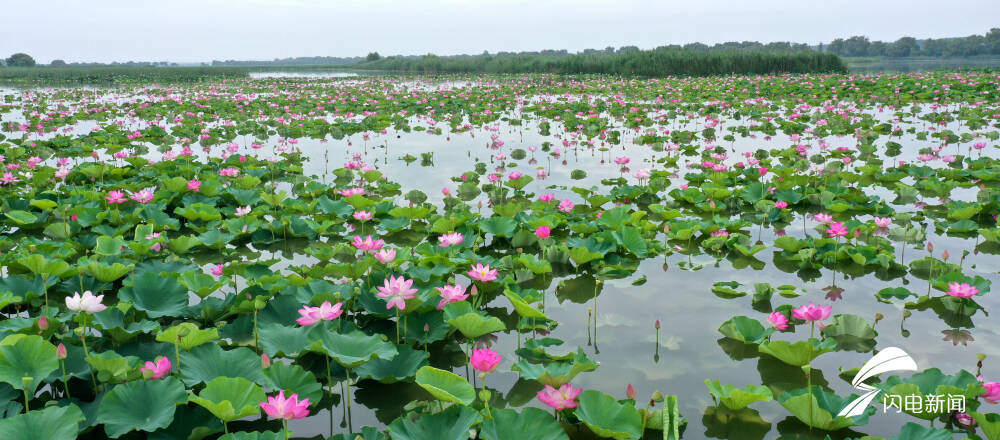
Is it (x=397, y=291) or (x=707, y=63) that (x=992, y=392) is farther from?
(x=707, y=63)

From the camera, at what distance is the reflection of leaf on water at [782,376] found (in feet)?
8.06

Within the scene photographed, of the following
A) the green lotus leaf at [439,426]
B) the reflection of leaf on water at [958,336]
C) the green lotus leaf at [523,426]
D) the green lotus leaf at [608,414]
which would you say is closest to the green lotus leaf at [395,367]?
the green lotus leaf at [439,426]

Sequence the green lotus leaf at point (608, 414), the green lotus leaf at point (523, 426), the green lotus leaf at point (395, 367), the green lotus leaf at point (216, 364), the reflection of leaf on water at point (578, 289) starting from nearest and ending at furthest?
the green lotus leaf at point (523, 426) < the green lotus leaf at point (608, 414) < the green lotus leaf at point (216, 364) < the green lotus leaf at point (395, 367) < the reflection of leaf on water at point (578, 289)

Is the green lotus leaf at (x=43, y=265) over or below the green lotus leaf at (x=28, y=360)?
over

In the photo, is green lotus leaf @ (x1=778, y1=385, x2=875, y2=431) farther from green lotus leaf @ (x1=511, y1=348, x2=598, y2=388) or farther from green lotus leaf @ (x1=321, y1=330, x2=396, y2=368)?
green lotus leaf @ (x1=321, y1=330, x2=396, y2=368)

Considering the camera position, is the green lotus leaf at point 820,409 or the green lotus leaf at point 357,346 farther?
the green lotus leaf at point 357,346

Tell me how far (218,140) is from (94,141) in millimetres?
1623

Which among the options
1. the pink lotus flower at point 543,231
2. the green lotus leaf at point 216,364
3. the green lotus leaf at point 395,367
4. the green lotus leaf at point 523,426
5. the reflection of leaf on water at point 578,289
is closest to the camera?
the green lotus leaf at point 523,426

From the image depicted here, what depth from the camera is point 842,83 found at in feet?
58.3

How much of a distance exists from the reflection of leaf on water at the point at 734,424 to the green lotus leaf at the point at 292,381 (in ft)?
4.62

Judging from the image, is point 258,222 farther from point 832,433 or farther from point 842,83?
point 842,83

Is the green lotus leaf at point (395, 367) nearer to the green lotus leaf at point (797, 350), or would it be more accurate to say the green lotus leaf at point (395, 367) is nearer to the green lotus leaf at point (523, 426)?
the green lotus leaf at point (523, 426)

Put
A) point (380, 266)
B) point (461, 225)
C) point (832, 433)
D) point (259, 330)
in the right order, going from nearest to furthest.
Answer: point (832, 433) < point (259, 330) < point (380, 266) < point (461, 225)

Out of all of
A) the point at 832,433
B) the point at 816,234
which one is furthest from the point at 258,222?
the point at 816,234
